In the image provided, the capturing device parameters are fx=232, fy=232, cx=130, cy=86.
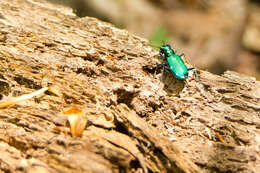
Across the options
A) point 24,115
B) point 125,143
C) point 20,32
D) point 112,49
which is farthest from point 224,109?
point 20,32

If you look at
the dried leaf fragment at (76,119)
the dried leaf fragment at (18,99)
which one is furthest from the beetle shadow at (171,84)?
the dried leaf fragment at (18,99)

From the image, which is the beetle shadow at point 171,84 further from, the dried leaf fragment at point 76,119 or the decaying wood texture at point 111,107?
the dried leaf fragment at point 76,119

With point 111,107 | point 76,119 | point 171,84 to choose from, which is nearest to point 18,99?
point 76,119

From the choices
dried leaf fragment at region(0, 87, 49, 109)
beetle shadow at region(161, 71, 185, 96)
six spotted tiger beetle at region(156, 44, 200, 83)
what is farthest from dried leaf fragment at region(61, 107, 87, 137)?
six spotted tiger beetle at region(156, 44, 200, 83)

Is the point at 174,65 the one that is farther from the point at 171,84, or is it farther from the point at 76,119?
the point at 76,119

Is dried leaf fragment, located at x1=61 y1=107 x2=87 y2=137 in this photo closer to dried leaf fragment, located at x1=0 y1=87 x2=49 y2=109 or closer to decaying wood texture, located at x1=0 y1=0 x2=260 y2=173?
decaying wood texture, located at x1=0 y1=0 x2=260 y2=173

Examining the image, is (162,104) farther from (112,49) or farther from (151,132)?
(112,49)
